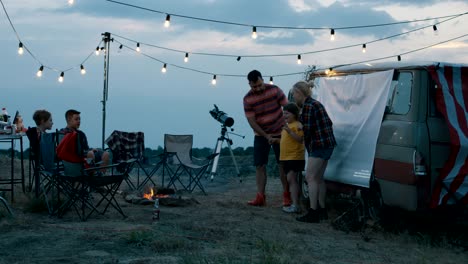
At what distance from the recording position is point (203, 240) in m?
5.62

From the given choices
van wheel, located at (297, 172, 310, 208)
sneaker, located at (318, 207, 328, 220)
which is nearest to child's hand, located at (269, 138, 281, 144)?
van wheel, located at (297, 172, 310, 208)

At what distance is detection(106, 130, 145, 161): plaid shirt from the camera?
1008cm

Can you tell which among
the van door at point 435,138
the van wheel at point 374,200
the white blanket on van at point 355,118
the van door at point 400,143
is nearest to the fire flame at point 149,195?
the white blanket on van at point 355,118

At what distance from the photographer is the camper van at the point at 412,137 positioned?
5.92 m

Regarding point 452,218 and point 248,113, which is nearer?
point 452,218

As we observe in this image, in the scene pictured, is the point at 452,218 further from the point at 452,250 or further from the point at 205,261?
the point at 205,261

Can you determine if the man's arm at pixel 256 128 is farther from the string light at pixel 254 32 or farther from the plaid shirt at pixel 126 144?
the string light at pixel 254 32

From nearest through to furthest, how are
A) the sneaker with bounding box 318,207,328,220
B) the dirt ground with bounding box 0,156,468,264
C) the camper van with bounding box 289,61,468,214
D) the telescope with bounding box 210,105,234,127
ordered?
the dirt ground with bounding box 0,156,468,264
the camper van with bounding box 289,61,468,214
the sneaker with bounding box 318,207,328,220
the telescope with bounding box 210,105,234,127

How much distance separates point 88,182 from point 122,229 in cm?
105

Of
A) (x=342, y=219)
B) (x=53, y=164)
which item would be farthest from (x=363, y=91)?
(x=53, y=164)

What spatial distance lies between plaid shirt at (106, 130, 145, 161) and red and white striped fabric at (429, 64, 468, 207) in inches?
213

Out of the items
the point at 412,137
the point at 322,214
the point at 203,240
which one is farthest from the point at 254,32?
the point at 203,240

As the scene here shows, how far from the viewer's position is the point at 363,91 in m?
6.97

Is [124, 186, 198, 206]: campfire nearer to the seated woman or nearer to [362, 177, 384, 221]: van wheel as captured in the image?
the seated woman
